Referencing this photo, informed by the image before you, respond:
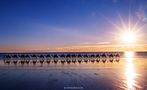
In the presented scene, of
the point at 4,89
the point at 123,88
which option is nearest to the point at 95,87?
the point at 123,88

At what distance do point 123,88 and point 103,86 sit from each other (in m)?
2.84

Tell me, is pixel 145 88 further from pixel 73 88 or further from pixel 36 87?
pixel 36 87

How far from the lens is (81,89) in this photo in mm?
27328

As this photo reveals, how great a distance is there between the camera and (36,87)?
2844 cm

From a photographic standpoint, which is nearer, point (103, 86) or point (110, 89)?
point (110, 89)

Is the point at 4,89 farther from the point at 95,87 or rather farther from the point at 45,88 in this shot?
Result: the point at 95,87

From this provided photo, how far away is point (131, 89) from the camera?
26.6 metres

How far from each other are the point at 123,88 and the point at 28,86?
11461mm

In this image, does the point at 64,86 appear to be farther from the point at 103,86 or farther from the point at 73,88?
the point at 103,86

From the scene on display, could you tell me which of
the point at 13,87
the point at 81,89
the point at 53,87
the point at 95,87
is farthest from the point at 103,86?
the point at 13,87

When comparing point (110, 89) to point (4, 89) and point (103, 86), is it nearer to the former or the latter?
point (103, 86)

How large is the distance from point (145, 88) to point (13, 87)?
15587mm

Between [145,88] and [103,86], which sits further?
[103,86]

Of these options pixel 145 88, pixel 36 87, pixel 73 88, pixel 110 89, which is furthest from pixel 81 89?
pixel 145 88
